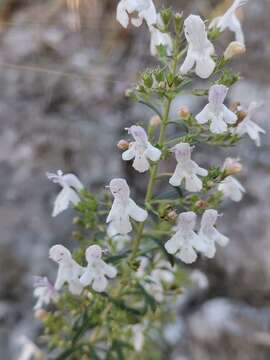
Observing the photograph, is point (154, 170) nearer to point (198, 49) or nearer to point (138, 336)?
point (198, 49)

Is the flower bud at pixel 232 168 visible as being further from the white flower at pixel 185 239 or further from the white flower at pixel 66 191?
the white flower at pixel 66 191

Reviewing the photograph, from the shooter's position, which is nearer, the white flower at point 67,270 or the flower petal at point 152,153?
the flower petal at point 152,153

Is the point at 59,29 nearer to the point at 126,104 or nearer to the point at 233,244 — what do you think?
the point at 126,104

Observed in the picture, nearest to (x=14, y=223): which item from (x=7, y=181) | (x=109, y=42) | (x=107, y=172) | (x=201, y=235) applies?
(x=7, y=181)

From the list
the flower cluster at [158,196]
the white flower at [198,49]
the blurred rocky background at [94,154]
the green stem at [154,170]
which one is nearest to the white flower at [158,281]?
the flower cluster at [158,196]

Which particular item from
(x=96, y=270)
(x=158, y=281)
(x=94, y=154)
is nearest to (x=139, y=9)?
(x=96, y=270)
